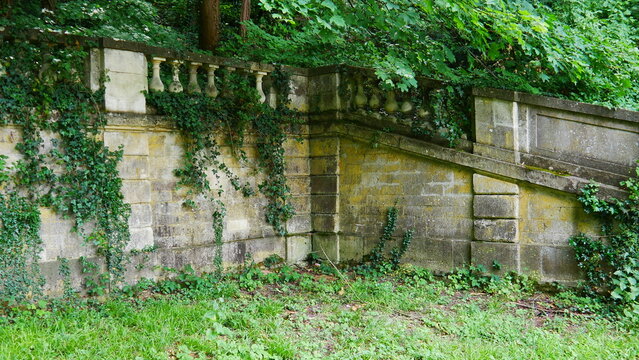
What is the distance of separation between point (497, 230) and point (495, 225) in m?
0.07

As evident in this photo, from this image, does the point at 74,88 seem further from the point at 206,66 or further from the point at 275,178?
the point at 275,178

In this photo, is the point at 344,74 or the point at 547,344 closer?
the point at 547,344

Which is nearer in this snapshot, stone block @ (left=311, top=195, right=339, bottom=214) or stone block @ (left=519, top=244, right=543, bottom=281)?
stone block @ (left=519, top=244, right=543, bottom=281)

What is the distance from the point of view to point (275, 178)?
8.00 m

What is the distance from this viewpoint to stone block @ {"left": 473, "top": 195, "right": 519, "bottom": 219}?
668cm

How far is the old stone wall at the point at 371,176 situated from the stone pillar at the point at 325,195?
0.07 feet

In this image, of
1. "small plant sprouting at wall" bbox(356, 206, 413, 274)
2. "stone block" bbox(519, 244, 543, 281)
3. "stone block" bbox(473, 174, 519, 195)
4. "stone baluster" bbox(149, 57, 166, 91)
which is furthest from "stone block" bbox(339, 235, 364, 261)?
"stone baluster" bbox(149, 57, 166, 91)

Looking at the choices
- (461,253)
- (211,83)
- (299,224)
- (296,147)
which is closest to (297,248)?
(299,224)

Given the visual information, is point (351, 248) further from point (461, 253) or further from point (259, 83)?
point (259, 83)

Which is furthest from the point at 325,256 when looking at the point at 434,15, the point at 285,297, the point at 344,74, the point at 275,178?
the point at 434,15

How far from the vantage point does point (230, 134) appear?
7.35m

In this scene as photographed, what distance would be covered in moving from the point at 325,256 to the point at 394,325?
316 cm

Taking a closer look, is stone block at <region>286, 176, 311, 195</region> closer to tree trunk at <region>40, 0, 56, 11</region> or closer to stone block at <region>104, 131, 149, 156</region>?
stone block at <region>104, 131, 149, 156</region>

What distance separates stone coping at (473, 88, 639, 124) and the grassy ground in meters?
2.41
